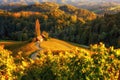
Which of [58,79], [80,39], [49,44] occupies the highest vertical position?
[58,79]

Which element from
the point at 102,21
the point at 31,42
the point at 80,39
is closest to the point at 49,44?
the point at 31,42

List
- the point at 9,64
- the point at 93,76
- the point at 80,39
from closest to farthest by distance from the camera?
the point at 93,76, the point at 9,64, the point at 80,39

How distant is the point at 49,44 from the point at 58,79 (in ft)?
203

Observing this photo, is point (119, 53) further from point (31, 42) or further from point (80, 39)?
point (80, 39)

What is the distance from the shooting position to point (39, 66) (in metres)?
42.8

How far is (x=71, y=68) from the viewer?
41375 mm

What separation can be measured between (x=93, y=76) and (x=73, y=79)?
2697mm

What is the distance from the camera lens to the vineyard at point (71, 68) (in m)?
40.6

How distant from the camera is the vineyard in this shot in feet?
133

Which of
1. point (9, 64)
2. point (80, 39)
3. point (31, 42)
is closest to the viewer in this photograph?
point (9, 64)

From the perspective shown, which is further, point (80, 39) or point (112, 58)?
point (80, 39)

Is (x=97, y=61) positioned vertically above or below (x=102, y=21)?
above

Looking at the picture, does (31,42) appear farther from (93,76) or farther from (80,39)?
(80,39)

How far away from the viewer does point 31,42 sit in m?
102
